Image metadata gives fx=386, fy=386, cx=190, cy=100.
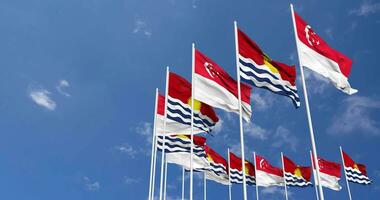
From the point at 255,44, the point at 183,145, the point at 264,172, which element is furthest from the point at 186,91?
the point at 264,172

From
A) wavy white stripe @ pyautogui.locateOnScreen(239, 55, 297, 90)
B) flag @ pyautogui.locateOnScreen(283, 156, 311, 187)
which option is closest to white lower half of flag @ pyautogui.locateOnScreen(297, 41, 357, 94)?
wavy white stripe @ pyautogui.locateOnScreen(239, 55, 297, 90)

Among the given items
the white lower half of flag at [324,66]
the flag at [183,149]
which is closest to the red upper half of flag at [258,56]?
the white lower half of flag at [324,66]

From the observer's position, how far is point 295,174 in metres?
35.1

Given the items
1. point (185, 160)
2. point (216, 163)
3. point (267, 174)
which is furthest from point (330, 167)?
point (185, 160)

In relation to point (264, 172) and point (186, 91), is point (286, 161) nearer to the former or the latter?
point (264, 172)

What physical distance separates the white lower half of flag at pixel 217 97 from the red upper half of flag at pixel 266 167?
16180 mm

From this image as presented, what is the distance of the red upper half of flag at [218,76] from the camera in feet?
57.5

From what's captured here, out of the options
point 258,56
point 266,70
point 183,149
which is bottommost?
point 183,149

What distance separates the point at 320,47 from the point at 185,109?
327 inches

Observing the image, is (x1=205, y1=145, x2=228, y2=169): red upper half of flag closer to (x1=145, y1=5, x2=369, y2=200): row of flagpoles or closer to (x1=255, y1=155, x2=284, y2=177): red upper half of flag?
(x1=255, y1=155, x2=284, y2=177): red upper half of flag

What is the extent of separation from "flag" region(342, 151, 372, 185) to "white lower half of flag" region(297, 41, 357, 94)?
76.5 feet

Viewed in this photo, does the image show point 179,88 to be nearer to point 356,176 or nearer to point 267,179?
point 267,179

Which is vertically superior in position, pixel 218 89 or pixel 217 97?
pixel 218 89

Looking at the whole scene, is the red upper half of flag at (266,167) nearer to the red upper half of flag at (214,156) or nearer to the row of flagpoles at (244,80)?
A: the red upper half of flag at (214,156)
